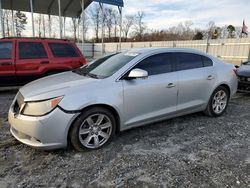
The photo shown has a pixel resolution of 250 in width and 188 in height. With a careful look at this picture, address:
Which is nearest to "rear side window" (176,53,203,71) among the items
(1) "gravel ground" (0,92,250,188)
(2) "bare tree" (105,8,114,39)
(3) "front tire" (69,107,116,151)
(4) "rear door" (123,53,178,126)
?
(4) "rear door" (123,53,178,126)

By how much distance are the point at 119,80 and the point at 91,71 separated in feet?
2.66

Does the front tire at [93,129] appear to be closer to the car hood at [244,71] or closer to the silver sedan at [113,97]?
the silver sedan at [113,97]

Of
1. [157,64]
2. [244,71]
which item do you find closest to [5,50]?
[157,64]

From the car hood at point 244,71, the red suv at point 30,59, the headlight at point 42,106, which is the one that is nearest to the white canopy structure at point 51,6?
A: the red suv at point 30,59

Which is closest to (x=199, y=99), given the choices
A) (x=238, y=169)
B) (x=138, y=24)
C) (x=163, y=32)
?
(x=238, y=169)

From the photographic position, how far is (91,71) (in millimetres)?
4113

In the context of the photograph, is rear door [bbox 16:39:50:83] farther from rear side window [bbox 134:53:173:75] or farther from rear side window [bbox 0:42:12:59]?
rear side window [bbox 134:53:173:75]

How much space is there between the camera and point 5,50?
6.45 metres

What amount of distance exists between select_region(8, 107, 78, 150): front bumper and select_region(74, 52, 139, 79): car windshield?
97 centimetres

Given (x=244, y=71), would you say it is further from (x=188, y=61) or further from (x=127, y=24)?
(x=127, y=24)

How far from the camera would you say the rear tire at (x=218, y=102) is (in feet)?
15.9

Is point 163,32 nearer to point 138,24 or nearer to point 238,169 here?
point 138,24

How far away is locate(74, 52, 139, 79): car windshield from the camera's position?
12.3 ft

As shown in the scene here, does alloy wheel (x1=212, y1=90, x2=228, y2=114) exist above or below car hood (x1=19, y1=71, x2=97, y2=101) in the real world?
below
